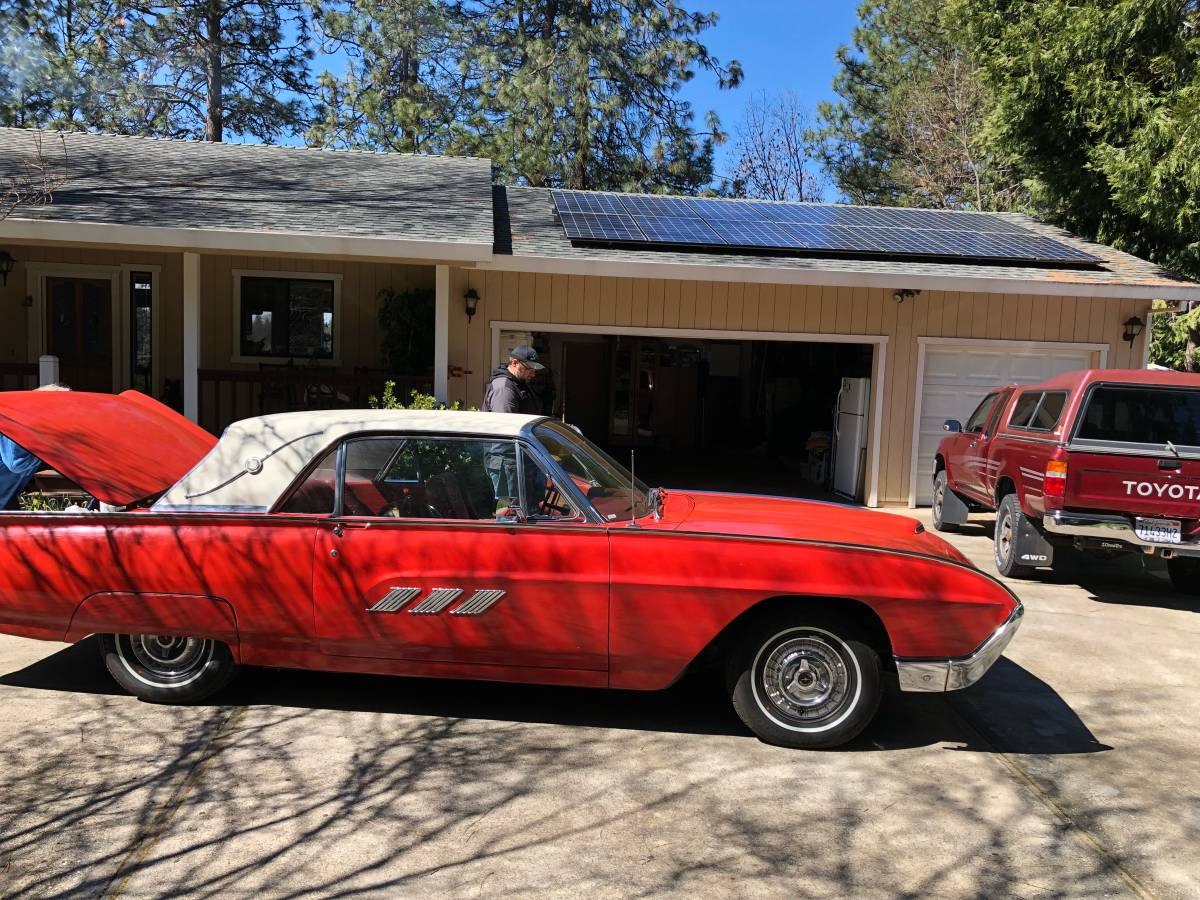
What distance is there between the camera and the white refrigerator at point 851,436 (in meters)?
12.8

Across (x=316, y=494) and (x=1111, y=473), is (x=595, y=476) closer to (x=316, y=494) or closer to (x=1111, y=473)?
(x=316, y=494)

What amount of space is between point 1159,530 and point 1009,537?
49.0 inches

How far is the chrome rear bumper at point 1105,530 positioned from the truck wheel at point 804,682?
384 cm

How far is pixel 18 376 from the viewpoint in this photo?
11086 millimetres

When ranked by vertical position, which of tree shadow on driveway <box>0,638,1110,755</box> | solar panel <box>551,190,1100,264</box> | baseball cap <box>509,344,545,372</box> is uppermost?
solar panel <box>551,190,1100,264</box>

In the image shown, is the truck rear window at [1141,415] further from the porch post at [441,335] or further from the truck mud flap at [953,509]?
the porch post at [441,335]

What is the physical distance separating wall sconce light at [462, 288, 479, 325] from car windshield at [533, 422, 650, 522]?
6.26 m

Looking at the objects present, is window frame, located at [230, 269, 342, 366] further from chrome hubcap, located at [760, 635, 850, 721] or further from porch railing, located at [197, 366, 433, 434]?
chrome hubcap, located at [760, 635, 850, 721]

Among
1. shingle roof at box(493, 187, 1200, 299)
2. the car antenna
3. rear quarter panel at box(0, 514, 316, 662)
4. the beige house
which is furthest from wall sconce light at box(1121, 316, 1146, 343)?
rear quarter panel at box(0, 514, 316, 662)

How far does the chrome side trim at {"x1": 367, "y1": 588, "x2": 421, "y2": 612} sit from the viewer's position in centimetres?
438

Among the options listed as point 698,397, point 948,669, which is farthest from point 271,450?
point 698,397

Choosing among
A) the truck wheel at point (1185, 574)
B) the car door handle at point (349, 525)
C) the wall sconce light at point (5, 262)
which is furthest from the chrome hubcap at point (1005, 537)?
the wall sconce light at point (5, 262)

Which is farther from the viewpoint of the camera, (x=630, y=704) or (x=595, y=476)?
(x=630, y=704)

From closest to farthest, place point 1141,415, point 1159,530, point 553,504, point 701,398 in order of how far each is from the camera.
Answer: point 553,504, point 1159,530, point 1141,415, point 701,398
